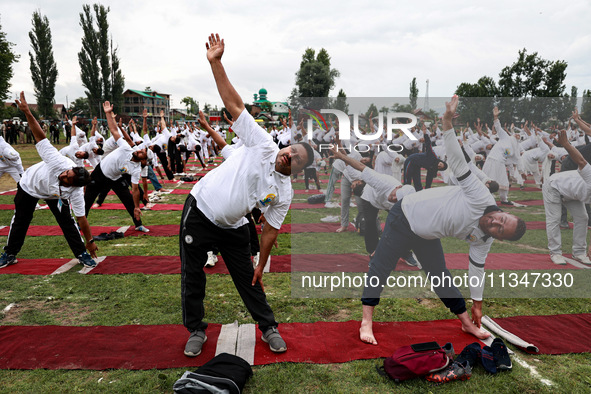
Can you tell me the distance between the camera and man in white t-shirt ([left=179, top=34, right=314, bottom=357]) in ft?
8.57

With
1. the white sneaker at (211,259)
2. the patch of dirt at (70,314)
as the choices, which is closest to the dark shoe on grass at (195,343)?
the patch of dirt at (70,314)

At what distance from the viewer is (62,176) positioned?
4.52 metres

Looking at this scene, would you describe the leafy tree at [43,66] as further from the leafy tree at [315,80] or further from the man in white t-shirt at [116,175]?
the man in white t-shirt at [116,175]

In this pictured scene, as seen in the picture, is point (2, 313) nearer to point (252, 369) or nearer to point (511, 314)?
point (252, 369)

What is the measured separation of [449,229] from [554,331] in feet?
4.55

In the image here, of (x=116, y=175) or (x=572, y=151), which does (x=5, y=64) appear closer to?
(x=116, y=175)

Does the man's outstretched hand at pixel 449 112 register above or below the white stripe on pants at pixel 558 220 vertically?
above

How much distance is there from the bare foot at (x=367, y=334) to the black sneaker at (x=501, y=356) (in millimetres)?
963

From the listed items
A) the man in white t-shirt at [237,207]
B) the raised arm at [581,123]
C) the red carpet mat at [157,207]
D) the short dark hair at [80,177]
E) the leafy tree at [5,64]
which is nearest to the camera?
the man in white t-shirt at [237,207]

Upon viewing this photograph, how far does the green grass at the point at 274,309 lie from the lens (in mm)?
2676

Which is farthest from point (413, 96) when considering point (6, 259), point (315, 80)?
point (315, 80)

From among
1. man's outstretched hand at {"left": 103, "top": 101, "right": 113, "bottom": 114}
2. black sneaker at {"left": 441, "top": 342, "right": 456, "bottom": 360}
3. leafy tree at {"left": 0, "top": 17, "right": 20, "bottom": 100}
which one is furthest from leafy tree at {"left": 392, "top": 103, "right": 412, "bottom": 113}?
leafy tree at {"left": 0, "top": 17, "right": 20, "bottom": 100}

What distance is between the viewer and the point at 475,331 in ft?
11.1

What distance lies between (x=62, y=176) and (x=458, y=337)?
16.2ft
